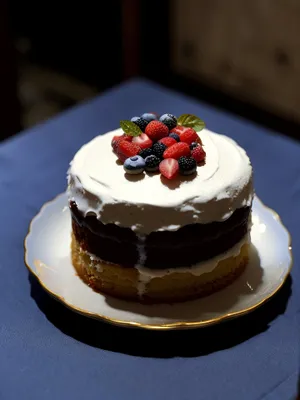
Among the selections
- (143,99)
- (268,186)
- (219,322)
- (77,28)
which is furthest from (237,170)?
(77,28)

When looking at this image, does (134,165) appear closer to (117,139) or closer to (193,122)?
(117,139)

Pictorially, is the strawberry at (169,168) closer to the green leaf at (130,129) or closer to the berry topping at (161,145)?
A: the berry topping at (161,145)

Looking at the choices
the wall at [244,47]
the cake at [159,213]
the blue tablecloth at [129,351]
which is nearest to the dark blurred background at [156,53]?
the wall at [244,47]

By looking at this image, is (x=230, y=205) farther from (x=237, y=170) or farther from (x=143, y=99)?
(x=143, y=99)

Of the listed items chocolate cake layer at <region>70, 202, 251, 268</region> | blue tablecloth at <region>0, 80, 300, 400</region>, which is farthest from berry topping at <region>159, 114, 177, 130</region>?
blue tablecloth at <region>0, 80, 300, 400</region>

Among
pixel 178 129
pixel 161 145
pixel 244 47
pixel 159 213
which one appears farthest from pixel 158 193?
pixel 244 47

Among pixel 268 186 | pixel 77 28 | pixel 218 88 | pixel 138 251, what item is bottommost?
pixel 218 88
